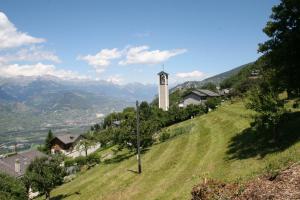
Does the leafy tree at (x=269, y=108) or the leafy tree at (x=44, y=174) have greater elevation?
the leafy tree at (x=269, y=108)

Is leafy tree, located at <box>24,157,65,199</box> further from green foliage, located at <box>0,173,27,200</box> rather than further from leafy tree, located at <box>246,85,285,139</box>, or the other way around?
leafy tree, located at <box>246,85,285,139</box>

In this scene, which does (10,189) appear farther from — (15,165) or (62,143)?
(62,143)

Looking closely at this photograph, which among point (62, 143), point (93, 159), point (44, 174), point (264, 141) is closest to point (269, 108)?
point (264, 141)

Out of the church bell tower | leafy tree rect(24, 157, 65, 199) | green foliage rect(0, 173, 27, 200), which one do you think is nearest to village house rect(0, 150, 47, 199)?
leafy tree rect(24, 157, 65, 199)

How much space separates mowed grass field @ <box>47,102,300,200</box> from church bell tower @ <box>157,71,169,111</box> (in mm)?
72065

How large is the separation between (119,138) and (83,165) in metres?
20.4

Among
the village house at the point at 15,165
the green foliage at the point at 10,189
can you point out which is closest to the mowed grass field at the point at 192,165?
the green foliage at the point at 10,189

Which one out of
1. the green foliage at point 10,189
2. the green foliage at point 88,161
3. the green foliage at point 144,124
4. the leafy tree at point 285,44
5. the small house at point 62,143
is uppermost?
the leafy tree at point 285,44

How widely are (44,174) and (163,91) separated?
88.7 metres

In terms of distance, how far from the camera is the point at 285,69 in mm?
29969

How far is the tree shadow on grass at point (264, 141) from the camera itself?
29547mm

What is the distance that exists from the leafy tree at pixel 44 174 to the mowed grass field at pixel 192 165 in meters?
3.33

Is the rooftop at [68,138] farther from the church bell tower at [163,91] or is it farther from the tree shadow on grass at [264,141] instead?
the tree shadow on grass at [264,141]

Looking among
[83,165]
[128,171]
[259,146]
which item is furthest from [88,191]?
[83,165]
